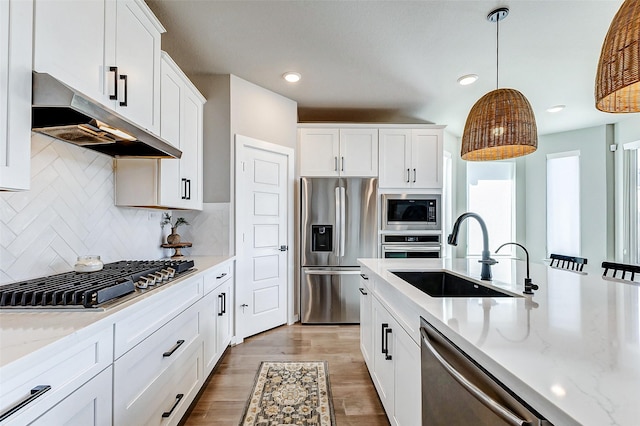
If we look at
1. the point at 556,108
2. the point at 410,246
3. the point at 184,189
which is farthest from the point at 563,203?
the point at 184,189

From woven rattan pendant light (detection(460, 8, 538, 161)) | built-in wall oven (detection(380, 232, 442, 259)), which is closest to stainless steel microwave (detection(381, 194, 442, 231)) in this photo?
built-in wall oven (detection(380, 232, 442, 259))

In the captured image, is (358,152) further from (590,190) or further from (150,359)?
(590,190)

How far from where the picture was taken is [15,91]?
998 millimetres

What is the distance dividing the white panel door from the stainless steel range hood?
123 centimetres

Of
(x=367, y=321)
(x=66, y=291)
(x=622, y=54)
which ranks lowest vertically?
(x=367, y=321)

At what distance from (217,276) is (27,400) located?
1695 millimetres

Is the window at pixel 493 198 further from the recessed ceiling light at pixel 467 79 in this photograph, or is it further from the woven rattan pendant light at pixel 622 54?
the woven rattan pendant light at pixel 622 54

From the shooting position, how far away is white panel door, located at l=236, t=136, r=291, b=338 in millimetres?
3086

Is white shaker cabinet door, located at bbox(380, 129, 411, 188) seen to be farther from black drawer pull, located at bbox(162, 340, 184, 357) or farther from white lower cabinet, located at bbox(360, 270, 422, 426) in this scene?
black drawer pull, located at bbox(162, 340, 184, 357)

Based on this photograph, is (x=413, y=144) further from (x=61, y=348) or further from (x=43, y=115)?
(x=61, y=348)

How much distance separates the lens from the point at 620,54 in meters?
1.01

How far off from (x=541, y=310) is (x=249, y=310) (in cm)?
266

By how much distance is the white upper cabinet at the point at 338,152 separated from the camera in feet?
12.2

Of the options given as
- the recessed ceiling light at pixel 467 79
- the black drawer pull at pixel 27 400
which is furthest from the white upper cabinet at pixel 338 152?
the black drawer pull at pixel 27 400
